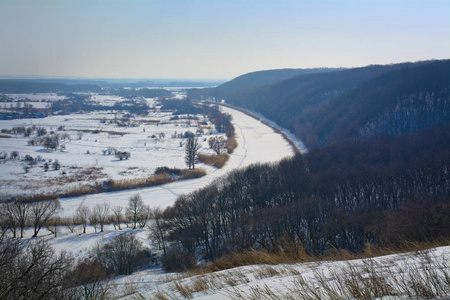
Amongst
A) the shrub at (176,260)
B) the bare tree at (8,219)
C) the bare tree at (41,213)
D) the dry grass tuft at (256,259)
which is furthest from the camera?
the bare tree at (41,213)

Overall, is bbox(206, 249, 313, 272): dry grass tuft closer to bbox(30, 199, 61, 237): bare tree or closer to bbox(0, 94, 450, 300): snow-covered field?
bbox(0, 94, 450, 300): snow-covered field

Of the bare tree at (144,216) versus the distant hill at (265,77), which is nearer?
the bare tree at (144,216)

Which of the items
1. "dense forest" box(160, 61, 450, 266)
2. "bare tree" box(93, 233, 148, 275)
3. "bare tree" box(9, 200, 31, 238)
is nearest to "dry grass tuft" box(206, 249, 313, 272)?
"dense forest" box(160, 61, 450, 266)

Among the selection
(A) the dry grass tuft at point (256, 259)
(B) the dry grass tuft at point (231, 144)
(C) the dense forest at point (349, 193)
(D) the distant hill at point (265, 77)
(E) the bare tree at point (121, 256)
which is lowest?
(E) the bare tree at point (121, 256)

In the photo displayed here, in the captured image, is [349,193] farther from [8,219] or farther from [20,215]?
[8,219]

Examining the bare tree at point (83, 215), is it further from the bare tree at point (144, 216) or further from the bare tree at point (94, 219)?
the bare tree at point (144, 216)

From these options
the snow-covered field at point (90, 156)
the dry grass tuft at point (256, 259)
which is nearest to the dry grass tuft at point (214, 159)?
the snow-covered field at point (90, 156)
